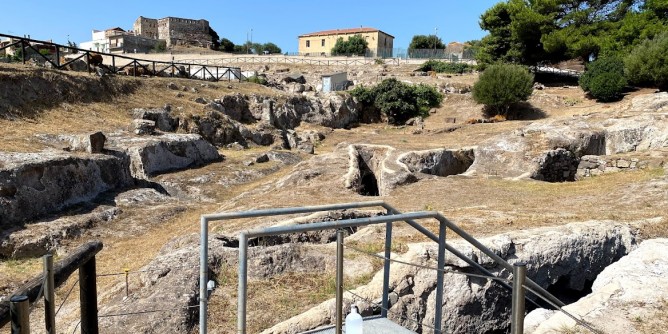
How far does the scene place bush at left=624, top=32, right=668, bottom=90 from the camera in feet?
101

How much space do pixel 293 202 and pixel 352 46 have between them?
71.6m

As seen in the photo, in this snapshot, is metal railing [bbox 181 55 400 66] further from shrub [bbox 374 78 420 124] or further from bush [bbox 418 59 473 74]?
shrub [bbox 374 78 420 124]

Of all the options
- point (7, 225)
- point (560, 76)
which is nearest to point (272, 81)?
point (560, 76)

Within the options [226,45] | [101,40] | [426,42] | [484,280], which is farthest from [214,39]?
[484,280]

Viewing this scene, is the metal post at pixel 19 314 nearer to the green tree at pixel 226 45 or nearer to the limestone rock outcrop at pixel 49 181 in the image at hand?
the limestone rock outcrop at pixel 49 181

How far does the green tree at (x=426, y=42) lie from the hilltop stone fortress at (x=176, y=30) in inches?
1579

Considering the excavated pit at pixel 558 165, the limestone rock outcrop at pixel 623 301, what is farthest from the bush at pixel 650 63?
the limestone rock outcrop at pixel 623 301

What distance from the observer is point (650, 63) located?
31.0 metres

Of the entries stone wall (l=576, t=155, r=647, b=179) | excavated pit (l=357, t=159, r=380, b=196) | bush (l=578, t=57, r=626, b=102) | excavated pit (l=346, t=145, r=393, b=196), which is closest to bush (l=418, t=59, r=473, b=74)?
bush (l=578, t=57, r=626, b=102)

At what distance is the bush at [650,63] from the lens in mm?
30703

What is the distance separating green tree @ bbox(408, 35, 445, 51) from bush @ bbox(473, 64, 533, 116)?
57.0 m

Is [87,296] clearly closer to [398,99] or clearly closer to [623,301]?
[623,301]

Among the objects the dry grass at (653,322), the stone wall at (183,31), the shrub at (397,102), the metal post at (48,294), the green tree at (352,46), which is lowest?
the dry grass at (653,322)

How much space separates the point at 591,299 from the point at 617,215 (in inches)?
174
